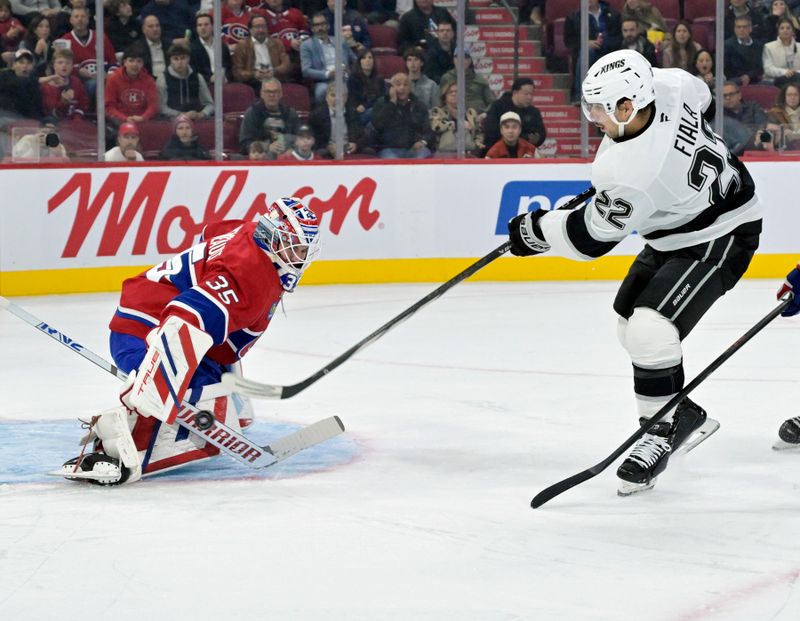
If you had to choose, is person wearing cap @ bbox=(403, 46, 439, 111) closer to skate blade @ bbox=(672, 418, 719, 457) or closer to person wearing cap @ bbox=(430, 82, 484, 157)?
person wearing cap @ bbox=(430, 82, 484, 157)

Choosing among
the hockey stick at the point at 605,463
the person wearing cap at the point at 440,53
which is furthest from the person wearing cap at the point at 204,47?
the hockey stick at the point at 605,463

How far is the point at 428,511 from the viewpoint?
3.24 metres

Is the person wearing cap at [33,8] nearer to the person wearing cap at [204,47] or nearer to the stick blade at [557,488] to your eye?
the person wearing cap at [204,47]

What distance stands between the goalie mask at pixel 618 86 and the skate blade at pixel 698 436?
37.0 inches

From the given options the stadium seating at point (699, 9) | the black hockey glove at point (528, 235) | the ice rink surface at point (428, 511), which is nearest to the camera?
the ice rink surface at point (428, 511)

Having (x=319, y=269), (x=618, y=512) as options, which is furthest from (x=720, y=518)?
(x=319, y=269)

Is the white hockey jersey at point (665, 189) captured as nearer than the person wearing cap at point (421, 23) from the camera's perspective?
Yes

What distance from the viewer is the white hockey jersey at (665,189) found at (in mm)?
3324

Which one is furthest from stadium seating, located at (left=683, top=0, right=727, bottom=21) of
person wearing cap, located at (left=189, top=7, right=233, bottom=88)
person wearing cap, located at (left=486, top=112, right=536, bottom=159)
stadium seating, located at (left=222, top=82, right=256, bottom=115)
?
person wearing cap, located at (left=189, top=7, right=233, bottom=88)

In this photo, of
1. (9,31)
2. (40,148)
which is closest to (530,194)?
(40,148)

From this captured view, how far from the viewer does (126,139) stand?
7672 mm

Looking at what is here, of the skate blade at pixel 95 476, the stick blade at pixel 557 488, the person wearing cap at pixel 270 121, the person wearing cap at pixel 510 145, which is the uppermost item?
the person wearing cap at pixel 270 121

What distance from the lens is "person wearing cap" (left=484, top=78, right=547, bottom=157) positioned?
834 centimetres

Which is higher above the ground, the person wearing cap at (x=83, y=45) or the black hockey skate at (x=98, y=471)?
the person wearing cap at (x=83, y=45)
